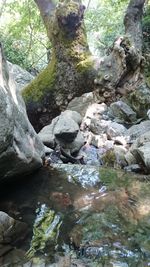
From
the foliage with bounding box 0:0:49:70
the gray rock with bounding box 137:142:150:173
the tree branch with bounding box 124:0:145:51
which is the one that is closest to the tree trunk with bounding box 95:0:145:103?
the tree branch with bounding box 124:0:145:51

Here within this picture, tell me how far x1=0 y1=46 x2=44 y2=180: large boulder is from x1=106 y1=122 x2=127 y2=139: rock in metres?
2.21

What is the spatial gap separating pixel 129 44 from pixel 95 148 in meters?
1.79

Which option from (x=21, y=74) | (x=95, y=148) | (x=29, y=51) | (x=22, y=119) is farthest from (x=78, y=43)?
(x=29, y=51)

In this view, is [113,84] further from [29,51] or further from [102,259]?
[29,51]

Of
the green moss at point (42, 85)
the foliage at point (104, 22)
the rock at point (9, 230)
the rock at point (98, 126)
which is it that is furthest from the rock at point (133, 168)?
the foliage at point (104, 22)

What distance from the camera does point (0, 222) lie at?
289cm

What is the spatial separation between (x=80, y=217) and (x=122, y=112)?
4.20 m

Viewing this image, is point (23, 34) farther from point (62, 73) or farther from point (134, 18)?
point (62, 73)

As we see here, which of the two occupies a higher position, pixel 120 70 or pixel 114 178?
pixel 120 70

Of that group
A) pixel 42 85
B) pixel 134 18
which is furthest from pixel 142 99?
pixel 42 85

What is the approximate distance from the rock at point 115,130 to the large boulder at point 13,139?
2208mm

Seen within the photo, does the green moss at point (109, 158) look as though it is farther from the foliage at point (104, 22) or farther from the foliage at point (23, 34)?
the foliage at point (23, 34)

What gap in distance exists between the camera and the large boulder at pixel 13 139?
3.03 m

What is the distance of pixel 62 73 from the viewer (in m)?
6.27
